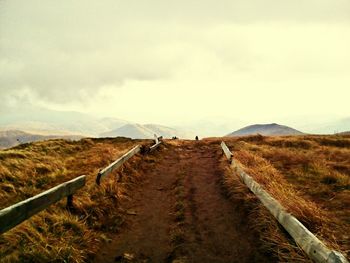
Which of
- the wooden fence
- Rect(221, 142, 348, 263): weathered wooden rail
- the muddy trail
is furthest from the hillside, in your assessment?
the wooden fence

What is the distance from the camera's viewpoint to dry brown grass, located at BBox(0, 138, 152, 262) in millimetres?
5469

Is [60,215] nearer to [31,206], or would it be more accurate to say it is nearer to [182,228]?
[31,206]

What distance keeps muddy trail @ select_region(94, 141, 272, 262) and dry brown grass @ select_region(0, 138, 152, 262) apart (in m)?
0.44

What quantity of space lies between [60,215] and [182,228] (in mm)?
2878

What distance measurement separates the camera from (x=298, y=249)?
17.6ft

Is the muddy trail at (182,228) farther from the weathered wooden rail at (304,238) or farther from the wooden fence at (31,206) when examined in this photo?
the wooden fence at (31,206)

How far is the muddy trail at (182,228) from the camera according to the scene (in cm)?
584

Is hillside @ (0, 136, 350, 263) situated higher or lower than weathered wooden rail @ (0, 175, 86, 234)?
lower

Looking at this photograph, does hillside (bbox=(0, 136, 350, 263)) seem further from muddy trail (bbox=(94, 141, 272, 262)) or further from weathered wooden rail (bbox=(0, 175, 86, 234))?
weathered wooden rail (bbox=(0, 175, 86, 234))

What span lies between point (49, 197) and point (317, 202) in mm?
7043

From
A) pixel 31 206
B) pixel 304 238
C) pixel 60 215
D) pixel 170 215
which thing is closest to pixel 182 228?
pixel 170 215

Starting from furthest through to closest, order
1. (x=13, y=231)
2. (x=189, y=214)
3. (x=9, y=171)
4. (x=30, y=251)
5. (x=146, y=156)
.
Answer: (x=146, y=156), (x=9, y=171), (x=189, y=214), (x=13, y=231), (x=30, y=251)

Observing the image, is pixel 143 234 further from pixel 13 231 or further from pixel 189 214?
pixel 13 231

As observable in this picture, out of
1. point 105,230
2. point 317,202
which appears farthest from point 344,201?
point 105,230
